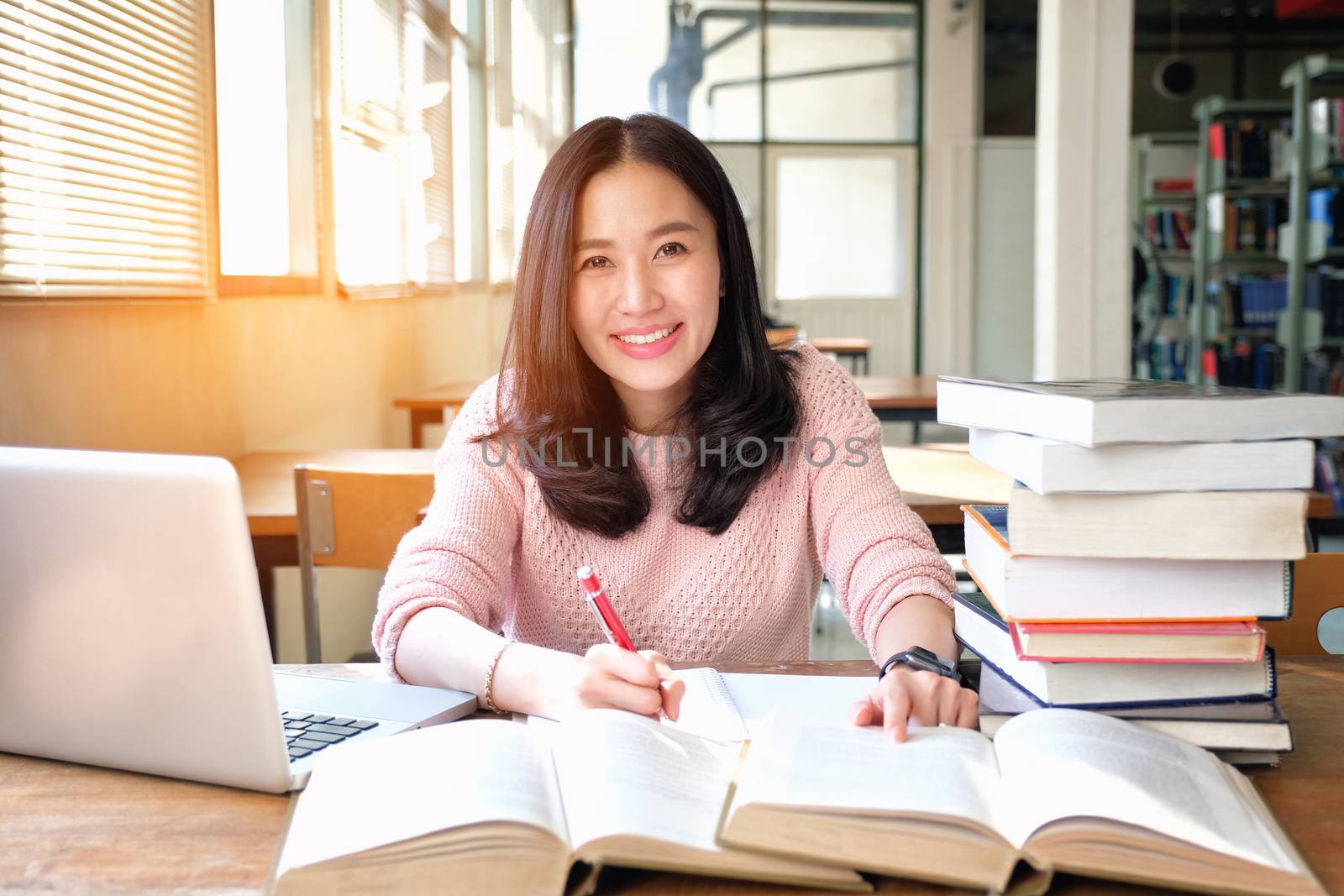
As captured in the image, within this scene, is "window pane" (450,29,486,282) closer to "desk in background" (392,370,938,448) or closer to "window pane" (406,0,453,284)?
"window pane" (406,0,453,284)

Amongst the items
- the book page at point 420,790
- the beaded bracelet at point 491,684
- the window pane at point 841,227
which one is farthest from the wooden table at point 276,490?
the window pane at point 841,227

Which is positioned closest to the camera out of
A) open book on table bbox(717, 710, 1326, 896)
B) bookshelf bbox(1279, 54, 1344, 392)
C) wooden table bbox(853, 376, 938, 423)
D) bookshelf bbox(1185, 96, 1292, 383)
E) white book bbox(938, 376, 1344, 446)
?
open book on table bbox(717, 710, 1326, 896)

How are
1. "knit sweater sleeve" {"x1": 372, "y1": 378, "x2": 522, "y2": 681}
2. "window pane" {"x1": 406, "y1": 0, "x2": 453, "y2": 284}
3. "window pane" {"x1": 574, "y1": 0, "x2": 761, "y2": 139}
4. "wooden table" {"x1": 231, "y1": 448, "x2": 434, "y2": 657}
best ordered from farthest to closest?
1. "window pane" {"x1": 574, "y1": 0, "x2": 761, "y2": 139}
2. "window pane" {"x1": 406, "y1": 0, "x2": 453, "y2": 284}
3. "wooden table" {"x1": 231, "y1": 448, "x2": 434, "y2": 657}
4. "knit sweater sleeve" {"x1": 372, "y1": 378, "x2": 522, "y2": 681}

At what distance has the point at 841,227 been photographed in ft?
31.5

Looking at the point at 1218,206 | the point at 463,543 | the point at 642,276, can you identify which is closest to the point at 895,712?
the point at 463,543

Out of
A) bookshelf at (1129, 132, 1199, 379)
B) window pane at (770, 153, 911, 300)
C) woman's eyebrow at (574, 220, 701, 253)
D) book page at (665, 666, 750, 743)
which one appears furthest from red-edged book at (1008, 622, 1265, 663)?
window pane at (770, 153, 911, 300)

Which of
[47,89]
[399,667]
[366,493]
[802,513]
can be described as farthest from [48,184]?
[802,513]

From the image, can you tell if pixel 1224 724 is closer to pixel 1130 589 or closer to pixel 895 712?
pixel 1130 589

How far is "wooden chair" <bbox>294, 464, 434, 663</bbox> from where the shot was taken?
1831mm

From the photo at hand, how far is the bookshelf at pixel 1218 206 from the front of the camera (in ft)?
21.1

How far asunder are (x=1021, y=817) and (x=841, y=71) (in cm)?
952

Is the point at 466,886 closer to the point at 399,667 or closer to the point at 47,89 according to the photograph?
the point at 399,667

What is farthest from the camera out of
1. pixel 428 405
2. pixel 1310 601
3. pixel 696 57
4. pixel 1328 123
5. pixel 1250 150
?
pixel 696 57

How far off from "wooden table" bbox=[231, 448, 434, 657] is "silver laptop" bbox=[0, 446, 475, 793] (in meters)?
0.63
